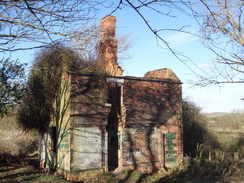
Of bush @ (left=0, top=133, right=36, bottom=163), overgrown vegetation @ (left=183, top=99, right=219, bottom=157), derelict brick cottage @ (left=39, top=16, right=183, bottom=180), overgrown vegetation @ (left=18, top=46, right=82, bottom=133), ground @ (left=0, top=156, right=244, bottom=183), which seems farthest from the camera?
overgrown vegetation @ (left=183, top=99, right=219, bottom=157)

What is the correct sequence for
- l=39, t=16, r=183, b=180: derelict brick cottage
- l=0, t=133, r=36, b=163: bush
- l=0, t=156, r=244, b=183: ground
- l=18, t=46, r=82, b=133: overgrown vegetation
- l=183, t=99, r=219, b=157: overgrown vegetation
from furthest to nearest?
l=183, t=99, r=219, b=157: overgrown vegetation < l=0, t=133, r=36, b=163: bush < l=18, t=46, r=82, b=133: overgrown vegetation < l=39, t=16, r=183, b=180: derelict brick cottage < l=0, t=156, r=244, b=183: ground

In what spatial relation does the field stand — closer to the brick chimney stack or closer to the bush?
the bush

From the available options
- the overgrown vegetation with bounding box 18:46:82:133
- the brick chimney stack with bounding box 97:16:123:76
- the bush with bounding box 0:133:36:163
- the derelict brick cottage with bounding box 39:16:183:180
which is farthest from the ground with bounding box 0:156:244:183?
the brick chimney stack with bounding box 97:16:123:76

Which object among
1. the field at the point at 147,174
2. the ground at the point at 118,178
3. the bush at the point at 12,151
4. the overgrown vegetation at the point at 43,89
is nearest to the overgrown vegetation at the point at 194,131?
the field at the point at 147,174

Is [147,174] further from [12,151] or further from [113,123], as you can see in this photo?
[12,151]

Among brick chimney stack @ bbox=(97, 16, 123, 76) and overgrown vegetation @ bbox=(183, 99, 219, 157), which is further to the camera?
overgrown vegetation @ bbox=(183, 99, 219, 157)

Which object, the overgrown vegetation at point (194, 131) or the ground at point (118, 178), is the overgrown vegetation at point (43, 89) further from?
the overgrown vegetation at point (194, 131)

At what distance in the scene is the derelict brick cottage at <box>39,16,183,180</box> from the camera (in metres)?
12.2

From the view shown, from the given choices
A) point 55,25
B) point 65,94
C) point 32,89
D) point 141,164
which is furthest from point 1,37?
point 141,164

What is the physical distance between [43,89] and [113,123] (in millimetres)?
4168

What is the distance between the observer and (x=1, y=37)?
5941mm

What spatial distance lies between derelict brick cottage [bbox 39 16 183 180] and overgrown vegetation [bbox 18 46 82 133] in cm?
74

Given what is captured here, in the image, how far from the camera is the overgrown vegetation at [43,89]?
13383mm

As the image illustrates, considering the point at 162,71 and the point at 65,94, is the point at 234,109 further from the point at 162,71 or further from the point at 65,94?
the point at 65,94
